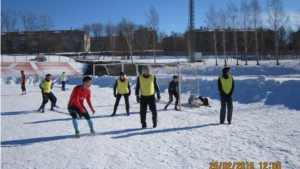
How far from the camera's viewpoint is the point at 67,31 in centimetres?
8706

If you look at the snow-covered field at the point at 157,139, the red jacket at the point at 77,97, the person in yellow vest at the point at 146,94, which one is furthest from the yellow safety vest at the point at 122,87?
the red jacket at the point at 77,97

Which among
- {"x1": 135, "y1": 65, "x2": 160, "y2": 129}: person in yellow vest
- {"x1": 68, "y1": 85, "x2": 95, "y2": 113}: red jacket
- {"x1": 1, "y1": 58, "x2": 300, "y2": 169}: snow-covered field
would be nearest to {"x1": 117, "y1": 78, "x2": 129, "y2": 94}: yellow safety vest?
{"x1": 1, "y1": 58, "x2": 300, "y2": 169}: snow-covered field

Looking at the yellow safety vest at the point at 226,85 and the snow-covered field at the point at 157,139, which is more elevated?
the yellow safety vest at the point at 226,85

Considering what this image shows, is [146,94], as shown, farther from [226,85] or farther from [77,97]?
[226,85]

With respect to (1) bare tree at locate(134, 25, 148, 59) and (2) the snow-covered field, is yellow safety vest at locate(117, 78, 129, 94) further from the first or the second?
(1) bare tree at locate(134, 25, 148, 59)

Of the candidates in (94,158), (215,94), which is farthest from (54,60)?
(94,158)

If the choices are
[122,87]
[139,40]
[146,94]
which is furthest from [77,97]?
[139,40]

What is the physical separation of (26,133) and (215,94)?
34.0 ft

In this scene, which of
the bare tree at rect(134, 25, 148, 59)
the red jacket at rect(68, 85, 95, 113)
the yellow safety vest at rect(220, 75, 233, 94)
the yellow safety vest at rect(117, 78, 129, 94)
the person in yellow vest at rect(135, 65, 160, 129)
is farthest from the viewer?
the bare tree at rect(134, 25, 148, 59)

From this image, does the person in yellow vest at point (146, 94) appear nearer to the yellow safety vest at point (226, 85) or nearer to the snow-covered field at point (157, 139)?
the snow-covered field at point (157, 139)

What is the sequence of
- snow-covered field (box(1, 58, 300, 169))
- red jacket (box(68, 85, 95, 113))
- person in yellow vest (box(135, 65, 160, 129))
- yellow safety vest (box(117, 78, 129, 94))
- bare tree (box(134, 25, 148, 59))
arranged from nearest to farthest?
1. snow-covered field (box(1, 58, 300, 169))
2. red jacket (box(68, 85, 95, 113))
3. person in yellow vest (box(135, 65, 160, 129))
4. yellow safety vest (box(117, 78, 129, 94))
5. bare tree (box(134, 25, 148, 59))

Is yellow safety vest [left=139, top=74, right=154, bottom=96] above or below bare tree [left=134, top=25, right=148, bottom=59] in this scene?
below

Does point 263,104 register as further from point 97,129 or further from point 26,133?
point 26,133

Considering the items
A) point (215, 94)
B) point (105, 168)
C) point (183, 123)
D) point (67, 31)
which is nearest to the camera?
point (105, 168)
